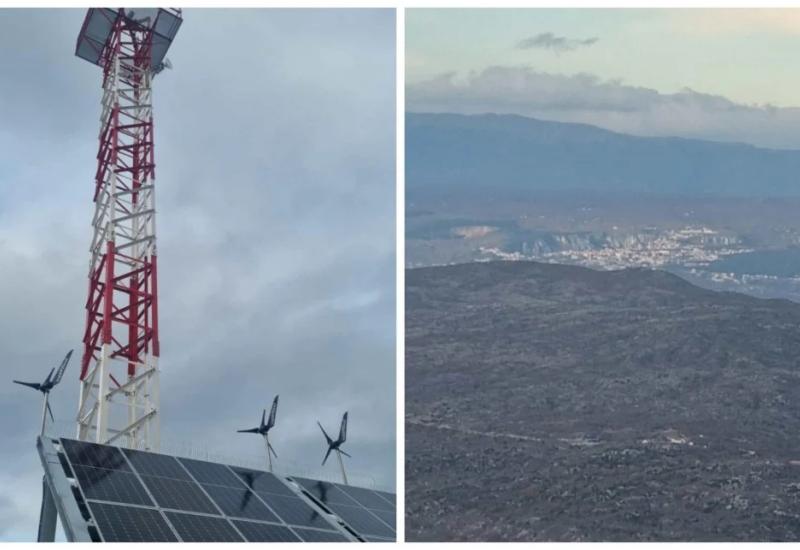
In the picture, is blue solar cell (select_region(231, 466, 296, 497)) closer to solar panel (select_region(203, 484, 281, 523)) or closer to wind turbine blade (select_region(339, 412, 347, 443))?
solar panel (select_region(203, 484, 281, 523))

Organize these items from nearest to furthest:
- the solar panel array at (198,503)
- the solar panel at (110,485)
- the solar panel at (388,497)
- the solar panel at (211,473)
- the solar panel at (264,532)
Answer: the solar panel array at (198,503)
the solar panel at (110,485)
the solar panel at (264,532)
the solar panel at (211,473)
the solar panel at (388,497)

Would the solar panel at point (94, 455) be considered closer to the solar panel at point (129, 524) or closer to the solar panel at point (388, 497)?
the solar panel at point (129, 524)

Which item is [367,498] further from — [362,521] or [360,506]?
[362,521]

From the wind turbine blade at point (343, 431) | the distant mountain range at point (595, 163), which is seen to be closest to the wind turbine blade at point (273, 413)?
the wind turbine blade at point (343, 431)

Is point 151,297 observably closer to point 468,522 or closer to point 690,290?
point 468,522

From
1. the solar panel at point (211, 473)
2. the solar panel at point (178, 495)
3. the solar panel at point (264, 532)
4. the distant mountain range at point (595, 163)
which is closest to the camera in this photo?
the solar panel at point (264, 532)

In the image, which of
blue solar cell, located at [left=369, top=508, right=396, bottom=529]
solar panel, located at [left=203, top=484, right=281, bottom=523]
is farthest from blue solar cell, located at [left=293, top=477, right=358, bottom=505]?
solar panel, located at [left=203, top=484, right=281, bottom=523]
